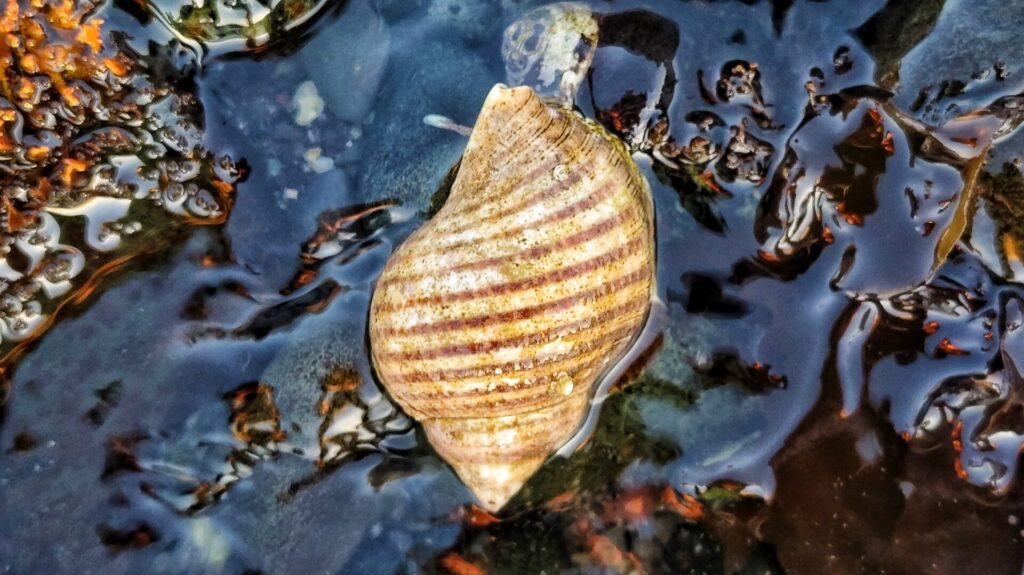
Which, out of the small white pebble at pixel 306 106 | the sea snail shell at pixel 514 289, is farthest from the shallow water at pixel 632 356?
the sea snail shell at pixel 514 289

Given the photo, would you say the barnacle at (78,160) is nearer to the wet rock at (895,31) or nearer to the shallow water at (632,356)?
the shallow water at (632,356)

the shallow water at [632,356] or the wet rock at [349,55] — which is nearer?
the shallow water at [632,356]

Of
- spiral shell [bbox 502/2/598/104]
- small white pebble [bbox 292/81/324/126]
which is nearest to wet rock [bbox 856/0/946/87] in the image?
spiral shell [bbox 502/2/598/104]

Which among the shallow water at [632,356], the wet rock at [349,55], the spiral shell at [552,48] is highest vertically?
the wet rock at [349,55]

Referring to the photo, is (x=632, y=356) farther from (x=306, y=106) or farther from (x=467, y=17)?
(x=306, y=106)

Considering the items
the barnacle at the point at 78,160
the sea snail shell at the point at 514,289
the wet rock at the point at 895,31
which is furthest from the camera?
the wet rock at the point at 895,31

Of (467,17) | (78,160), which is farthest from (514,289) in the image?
(78,160)

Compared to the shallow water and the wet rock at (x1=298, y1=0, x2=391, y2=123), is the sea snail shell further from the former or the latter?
the wet rock at (x1=298, y1=0, x2=391, y2=123)
